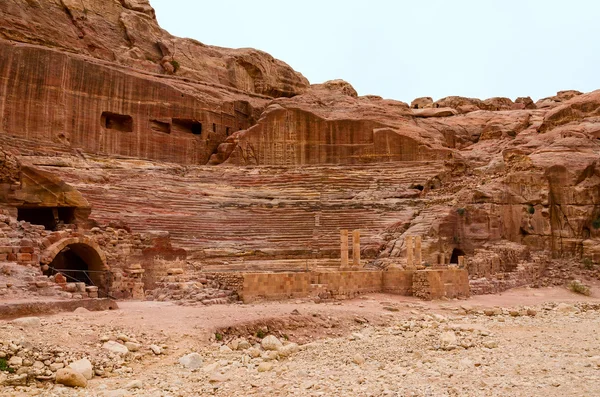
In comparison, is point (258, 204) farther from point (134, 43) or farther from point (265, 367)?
point (265, 367)

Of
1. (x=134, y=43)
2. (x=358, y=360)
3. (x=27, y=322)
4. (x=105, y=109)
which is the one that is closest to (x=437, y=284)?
(x=358, y=360)

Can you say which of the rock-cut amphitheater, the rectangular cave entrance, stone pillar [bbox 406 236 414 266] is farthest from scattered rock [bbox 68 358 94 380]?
stone pillar [bbox 406 236 414 266]

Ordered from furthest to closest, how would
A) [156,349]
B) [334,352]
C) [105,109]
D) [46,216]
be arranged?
[105,109], [46,216], [334,352], [156,349]

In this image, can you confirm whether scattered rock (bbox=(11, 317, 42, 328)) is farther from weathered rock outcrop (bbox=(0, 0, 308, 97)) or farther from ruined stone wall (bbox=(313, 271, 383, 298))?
weathered rock outcrop (bbox=(0, 0, 308, 97))

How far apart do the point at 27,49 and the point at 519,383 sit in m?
28.7

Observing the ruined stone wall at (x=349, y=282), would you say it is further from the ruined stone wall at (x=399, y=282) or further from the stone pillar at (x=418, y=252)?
the stone pillar at (x=418, y=252)

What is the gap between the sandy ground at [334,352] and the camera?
27.8ft

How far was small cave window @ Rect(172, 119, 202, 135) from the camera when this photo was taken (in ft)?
118

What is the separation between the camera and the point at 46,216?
62.6 feet

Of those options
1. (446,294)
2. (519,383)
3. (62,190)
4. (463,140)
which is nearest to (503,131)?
(463,140)

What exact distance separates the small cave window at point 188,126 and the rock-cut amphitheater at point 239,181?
110mm

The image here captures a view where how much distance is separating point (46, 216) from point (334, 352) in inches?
479

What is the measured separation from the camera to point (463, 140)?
42.7 m

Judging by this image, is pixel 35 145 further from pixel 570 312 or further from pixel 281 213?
pixel 570 312
